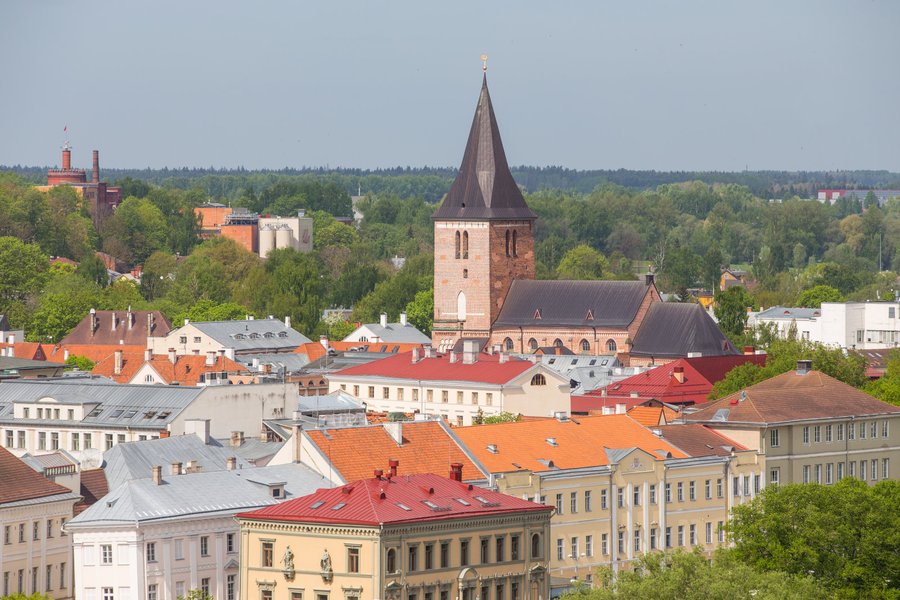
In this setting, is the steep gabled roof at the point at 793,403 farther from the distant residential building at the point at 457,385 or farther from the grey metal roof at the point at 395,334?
the grey metal roof at the point at 395,334

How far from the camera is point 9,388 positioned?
11012cm

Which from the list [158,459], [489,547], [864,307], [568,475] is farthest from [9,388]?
[864,307]

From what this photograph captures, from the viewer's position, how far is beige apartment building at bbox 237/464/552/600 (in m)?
72.4

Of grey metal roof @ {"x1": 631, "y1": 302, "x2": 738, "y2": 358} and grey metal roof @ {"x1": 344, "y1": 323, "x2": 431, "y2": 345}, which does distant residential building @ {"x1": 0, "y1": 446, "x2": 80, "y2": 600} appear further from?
grey metal roof @ {"x1": 344, "y1": 323, "x2": 431, "y2": 345}

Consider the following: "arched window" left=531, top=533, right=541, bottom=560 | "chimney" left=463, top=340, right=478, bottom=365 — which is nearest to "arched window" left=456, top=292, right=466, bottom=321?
"chimney" left=463, top=340, right=478, bottom=365

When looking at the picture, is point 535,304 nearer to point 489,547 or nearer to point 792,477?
point 792,477

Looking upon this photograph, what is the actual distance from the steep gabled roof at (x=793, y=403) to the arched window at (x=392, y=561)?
1143 inches

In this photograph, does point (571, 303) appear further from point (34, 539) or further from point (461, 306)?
point (34, 539)

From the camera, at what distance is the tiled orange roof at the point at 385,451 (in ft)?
281

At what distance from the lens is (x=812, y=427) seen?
101312mm

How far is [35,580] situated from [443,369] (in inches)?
1891

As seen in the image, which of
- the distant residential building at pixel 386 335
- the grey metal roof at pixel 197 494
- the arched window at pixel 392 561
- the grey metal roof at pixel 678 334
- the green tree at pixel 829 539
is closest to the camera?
the arched window at pixel 392 561

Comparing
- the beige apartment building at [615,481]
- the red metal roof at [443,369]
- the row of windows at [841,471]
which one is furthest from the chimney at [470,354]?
the beige apartment building at [615,481]

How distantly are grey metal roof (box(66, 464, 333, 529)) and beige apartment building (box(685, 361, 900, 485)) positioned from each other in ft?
68.1
